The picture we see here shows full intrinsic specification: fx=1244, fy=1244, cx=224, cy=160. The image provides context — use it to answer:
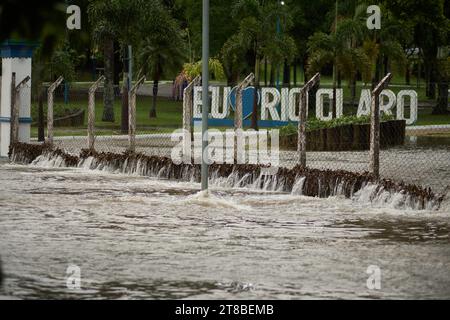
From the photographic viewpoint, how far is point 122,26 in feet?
173

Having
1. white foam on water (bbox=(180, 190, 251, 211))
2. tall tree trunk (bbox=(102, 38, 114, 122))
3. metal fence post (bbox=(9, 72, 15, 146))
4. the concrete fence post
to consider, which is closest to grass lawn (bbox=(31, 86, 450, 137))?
tall tree trunk (bbox=(102, 38, 114, 122))

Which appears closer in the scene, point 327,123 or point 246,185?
point 246,185

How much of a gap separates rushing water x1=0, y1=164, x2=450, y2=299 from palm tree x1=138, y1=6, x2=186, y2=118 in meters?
31.0

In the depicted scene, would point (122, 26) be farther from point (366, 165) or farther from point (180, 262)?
point (180, 262)

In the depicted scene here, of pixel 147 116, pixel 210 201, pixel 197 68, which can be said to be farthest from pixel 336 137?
pixel 147 116

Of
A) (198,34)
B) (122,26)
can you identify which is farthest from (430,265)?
(198,34)

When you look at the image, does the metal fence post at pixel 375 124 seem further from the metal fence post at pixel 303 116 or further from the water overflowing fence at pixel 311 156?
the metal fence post at pixel 303 116

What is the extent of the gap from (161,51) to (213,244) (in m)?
43.5

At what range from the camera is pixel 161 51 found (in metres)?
58.3

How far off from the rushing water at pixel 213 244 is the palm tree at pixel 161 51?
1221 inches

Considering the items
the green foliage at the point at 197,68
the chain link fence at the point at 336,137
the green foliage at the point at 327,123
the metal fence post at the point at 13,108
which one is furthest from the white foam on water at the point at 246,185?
the green foliage at the point at 197,68

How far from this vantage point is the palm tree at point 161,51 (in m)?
54.2

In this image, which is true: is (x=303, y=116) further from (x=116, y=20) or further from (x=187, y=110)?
(x=116, y=20)

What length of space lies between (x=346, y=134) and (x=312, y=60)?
68.7 ft
